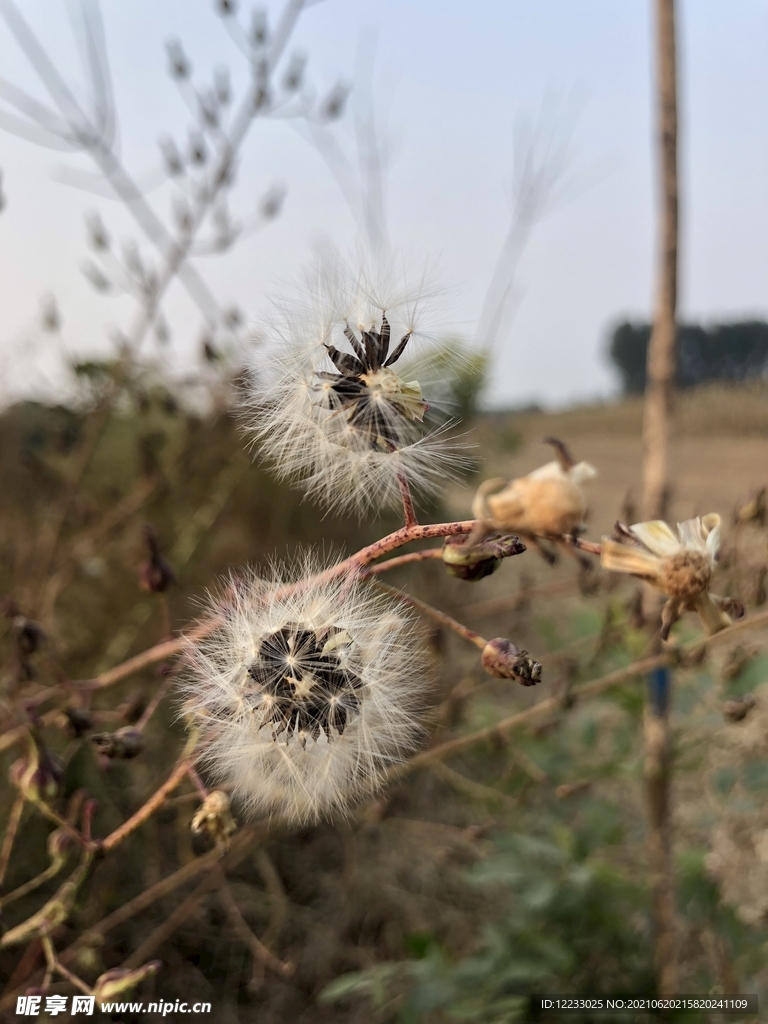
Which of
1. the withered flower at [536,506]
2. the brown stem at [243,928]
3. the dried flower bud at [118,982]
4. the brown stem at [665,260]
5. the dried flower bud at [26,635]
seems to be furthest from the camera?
the brown stem at [665,260]

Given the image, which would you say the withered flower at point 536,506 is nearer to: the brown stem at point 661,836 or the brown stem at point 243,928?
the brown stem at point 243,928

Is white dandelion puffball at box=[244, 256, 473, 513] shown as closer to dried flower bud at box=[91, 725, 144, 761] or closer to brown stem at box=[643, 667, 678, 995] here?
dried flower bud at box=[91, 725, 144, 761]

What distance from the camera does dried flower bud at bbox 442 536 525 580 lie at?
0.30 meters

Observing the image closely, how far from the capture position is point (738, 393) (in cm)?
125

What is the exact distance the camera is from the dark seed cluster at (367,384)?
359 millimetres

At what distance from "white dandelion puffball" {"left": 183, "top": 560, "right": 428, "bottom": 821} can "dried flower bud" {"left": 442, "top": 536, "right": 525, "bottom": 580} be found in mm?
60

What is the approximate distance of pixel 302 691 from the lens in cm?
36

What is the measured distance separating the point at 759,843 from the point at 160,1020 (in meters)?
1.19

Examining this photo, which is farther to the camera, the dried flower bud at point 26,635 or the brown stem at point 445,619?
the dried flower bud at point 26,635

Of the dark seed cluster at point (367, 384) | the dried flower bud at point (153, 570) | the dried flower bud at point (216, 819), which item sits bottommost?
the dried flower bud at point (216, 819)

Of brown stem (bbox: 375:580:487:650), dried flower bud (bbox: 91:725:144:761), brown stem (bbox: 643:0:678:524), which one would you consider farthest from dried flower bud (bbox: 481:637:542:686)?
brown stem (bbox: 643:0:678:524)

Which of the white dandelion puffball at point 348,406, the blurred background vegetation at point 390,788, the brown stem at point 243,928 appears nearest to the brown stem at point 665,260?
the blurred background vegetation at point 390,788

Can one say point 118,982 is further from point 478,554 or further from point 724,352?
point 724,352

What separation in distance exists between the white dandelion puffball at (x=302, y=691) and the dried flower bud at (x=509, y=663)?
0.18 ft
